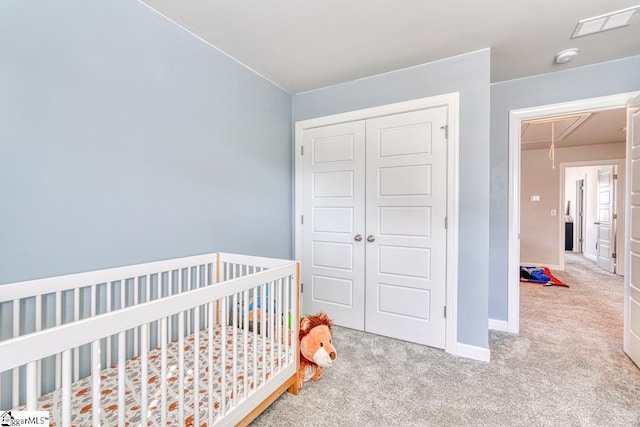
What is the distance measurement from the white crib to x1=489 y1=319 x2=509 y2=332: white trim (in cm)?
201

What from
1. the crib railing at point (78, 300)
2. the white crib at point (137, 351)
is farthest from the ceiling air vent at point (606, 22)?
the crib railing at point (78, 300)

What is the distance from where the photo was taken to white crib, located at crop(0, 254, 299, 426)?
0.84m

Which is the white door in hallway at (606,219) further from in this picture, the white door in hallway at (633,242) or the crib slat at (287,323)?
the crib slat at (287,323)

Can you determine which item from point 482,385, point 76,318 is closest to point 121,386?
point 76,318

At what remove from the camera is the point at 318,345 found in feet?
5.85

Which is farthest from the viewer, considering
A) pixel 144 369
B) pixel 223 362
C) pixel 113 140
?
pixel 113 140

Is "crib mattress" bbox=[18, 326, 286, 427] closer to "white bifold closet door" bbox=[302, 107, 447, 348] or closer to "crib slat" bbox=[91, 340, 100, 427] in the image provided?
"crib slat" bbox=[91, 340, 100, 427]

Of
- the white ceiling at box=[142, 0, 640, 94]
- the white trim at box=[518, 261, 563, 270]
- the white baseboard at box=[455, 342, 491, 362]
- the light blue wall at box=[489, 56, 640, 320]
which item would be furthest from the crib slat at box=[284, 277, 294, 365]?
the white trim at box=[518, 261, 563, 270]

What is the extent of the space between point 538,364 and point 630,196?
1.40m

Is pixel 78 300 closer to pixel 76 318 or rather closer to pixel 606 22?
pixel 76 318

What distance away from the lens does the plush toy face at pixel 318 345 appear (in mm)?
1734

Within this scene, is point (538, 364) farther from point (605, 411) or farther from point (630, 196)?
point (630, 196)

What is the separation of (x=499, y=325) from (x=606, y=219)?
14.5ft

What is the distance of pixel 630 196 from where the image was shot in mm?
2111
